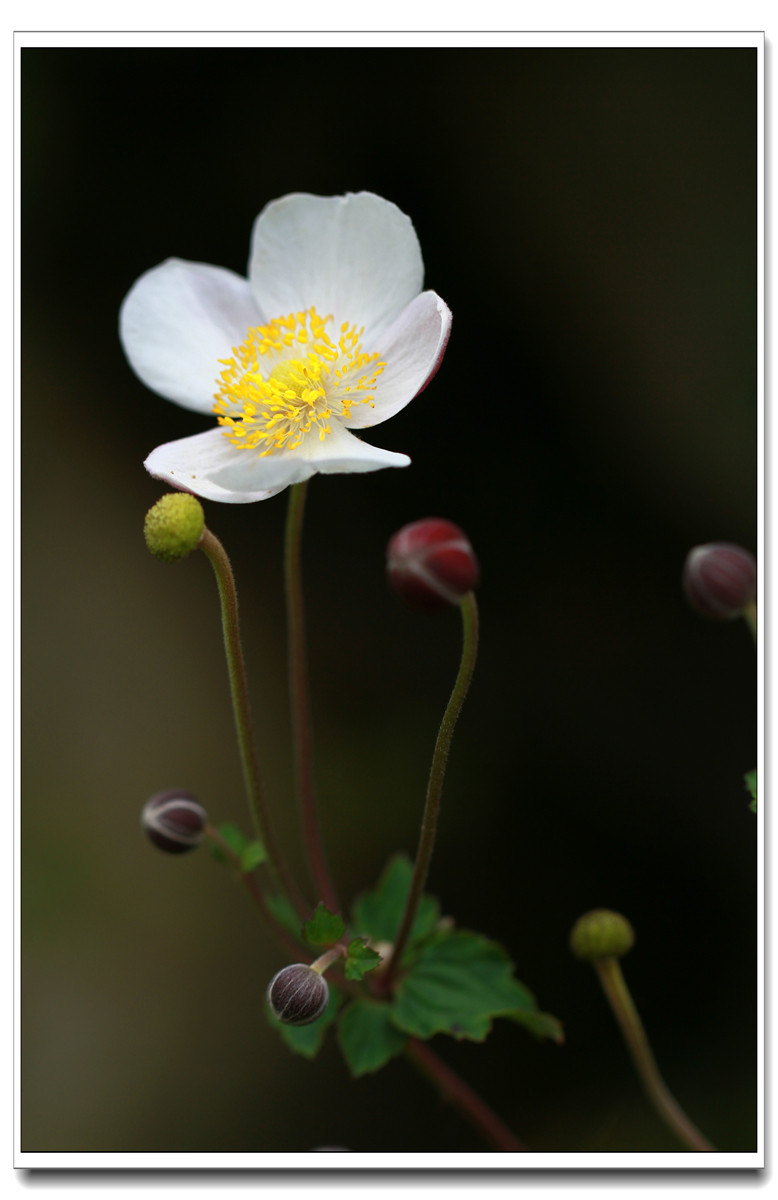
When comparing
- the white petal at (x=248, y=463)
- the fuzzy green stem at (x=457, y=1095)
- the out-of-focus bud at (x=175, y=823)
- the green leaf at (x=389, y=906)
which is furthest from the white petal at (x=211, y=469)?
the fuzzy green stem at (x=457, y=1095)

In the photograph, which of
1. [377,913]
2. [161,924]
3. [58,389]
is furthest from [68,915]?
[58,389]

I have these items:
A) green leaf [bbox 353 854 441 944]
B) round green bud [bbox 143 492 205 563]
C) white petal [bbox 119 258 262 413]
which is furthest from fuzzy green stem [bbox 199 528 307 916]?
white petal [bbox 119 258 262 413]

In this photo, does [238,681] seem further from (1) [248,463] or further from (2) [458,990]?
(2) [458,990]

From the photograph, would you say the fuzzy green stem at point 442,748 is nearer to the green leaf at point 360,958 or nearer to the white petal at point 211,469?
the green leaf at point 360,958

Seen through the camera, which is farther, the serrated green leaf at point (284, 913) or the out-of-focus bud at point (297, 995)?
the serrated green leaf at point (284, 913)

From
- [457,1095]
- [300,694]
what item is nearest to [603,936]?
[457,1095]

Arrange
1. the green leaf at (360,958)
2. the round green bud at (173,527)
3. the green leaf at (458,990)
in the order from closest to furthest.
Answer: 1. the round green bud at (173,527)
2. the green leaf at (360,958)
3. the green leaf at (458,990)
